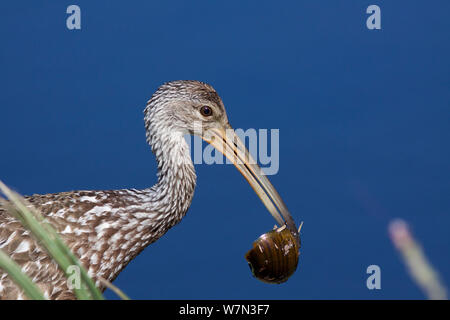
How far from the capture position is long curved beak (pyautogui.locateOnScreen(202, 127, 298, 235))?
3.44 metres

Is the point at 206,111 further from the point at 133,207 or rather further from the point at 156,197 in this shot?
the point at 133,207

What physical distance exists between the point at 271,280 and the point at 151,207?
1051 millimetres

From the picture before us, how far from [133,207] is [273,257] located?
44.0 inches

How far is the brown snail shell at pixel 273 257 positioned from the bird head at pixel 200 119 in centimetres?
62

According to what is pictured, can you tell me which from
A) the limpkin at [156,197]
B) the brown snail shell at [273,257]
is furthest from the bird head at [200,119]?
the brown snail shell at [273,257]

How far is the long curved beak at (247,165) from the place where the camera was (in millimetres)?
3436

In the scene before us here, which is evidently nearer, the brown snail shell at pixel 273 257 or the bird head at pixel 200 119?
the brown snail shell at pixel 273 257

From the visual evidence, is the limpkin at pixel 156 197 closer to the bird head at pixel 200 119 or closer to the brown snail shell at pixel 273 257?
the bird head at pixel 200 119

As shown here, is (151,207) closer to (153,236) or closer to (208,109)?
(153,236)

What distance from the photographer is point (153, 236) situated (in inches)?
142
